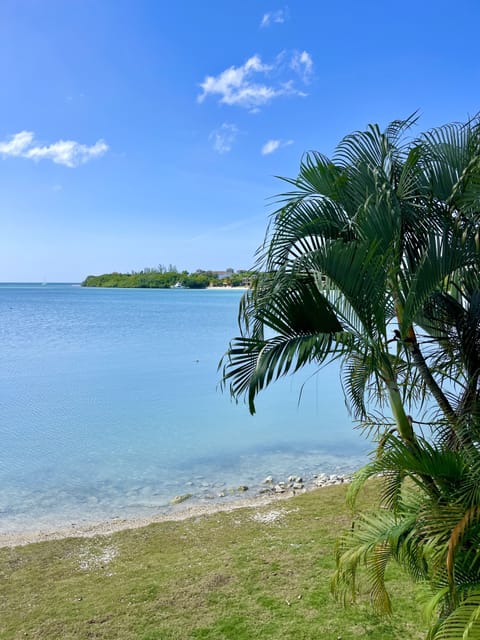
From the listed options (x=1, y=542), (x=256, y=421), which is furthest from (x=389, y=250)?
(x=256, y=421)

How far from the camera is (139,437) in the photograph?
10.7m

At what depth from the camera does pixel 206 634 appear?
3.47 metres

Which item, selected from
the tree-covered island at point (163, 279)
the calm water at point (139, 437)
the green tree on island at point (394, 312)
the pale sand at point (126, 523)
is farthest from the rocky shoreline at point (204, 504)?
the tree-covered island at point (163, 279)

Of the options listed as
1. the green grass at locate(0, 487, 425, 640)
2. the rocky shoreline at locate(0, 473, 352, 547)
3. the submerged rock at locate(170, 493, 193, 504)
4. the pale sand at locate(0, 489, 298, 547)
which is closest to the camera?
the green grass at locate(0, 487, 425, 640)

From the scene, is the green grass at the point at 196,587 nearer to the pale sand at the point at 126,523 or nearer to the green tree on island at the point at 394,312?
the pale sand at the point at 126,523

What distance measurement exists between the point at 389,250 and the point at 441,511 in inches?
49.4

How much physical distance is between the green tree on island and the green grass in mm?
743

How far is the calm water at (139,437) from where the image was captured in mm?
7645

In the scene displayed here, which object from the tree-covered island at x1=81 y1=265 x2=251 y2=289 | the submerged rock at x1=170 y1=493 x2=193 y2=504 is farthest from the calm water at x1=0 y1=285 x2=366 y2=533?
the tree-covered island at x1=81 y1=265 x2=251 y2=289

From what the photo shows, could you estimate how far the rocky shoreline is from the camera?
20.1 ft

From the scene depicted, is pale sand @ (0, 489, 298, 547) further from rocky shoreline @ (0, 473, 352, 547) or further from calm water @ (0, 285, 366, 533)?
calm water @ (0, 285, 366, 533)

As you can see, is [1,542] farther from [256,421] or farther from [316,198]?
[256,421]

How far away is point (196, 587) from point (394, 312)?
288 centimetres

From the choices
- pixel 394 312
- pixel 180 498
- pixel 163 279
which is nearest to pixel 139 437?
pixel 180 498
